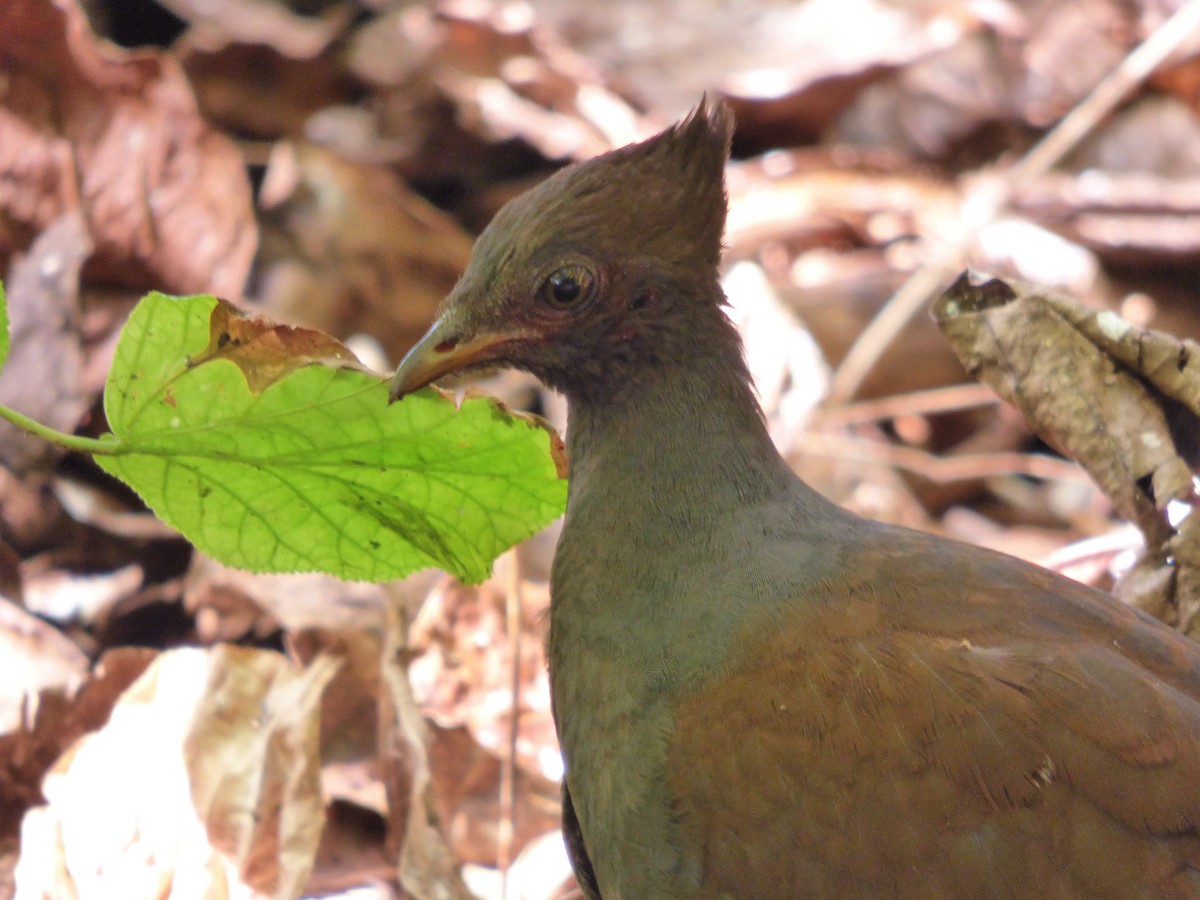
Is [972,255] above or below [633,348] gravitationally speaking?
above

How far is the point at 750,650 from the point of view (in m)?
2.12

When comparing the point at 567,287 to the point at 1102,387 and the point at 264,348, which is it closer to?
the point at 264,348

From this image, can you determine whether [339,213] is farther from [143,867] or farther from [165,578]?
[143,867]

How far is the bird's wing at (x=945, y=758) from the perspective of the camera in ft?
6.26

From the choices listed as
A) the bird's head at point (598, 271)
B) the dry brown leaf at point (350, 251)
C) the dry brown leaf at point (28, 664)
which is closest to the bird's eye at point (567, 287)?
the bird's head at point (598, 271)

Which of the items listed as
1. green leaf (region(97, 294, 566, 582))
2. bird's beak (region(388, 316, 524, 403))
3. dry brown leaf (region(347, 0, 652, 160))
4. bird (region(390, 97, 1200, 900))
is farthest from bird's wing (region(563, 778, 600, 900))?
dry brown leaf (region(347, 0, 652, 160))

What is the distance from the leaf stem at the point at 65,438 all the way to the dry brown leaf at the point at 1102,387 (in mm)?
1504

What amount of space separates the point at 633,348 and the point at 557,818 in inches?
50.0

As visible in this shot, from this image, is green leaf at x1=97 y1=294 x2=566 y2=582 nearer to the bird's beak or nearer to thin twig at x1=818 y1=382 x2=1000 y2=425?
the bird's beak

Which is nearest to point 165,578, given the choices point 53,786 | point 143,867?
point 53,786

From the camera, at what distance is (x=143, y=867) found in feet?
8.39

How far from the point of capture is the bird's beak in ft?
7.27

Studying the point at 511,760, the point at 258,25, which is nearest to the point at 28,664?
the point at 511,760

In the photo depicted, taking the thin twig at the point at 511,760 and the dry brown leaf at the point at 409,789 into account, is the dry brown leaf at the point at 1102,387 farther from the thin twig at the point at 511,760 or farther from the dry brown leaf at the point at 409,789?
the dry brown leaf at the point at 409,789
